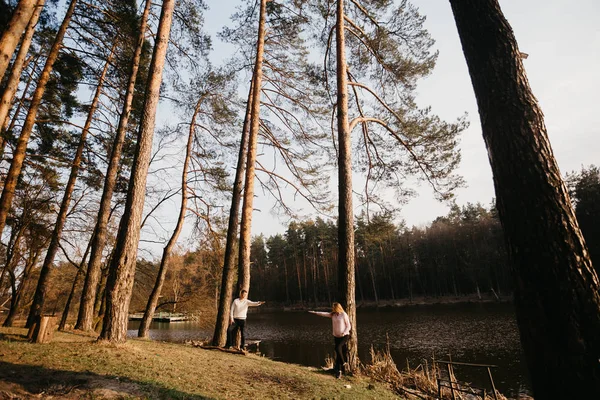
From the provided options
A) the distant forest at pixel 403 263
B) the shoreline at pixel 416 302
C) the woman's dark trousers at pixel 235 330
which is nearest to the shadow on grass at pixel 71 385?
the woman's dark trousers at pixel 235 330

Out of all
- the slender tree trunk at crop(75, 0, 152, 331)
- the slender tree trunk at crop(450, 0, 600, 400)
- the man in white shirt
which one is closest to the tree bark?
the man in white shirt

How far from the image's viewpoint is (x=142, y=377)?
373 centimetres

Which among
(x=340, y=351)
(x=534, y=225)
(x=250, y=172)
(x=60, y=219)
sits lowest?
(x=340, y=351)

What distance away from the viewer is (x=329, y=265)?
51219mm

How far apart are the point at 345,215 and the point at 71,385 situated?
17.4ft

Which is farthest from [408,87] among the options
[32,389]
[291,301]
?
[291,301]

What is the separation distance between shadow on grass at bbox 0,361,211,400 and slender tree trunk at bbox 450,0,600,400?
344cm

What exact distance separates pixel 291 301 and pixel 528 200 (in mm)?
57960

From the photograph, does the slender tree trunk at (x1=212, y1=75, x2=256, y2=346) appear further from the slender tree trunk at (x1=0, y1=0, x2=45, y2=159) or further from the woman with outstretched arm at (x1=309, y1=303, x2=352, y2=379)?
the slender tree trunk at (x1=0, y1=0, x2=45, y2=159)

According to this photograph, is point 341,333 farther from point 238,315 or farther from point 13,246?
point 13,246

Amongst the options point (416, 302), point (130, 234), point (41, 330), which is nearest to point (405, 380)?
point (130, 234)

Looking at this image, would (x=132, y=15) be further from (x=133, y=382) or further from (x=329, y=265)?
(x=329, y=265)

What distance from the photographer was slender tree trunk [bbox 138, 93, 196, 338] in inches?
465

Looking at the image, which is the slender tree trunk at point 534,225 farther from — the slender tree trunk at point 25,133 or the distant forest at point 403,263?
the distant forest at point 403,263
